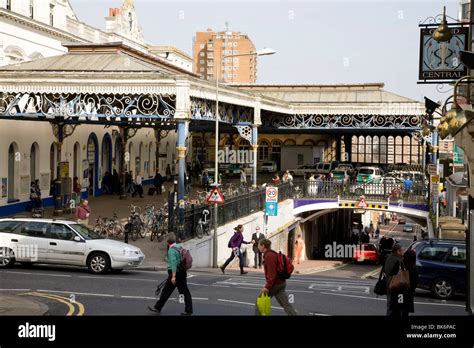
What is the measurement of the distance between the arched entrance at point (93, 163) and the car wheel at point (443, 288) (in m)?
27.7

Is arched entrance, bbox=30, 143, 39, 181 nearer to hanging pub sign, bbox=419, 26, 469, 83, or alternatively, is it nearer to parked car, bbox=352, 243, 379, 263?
parked car, bbox=352, 243, 379, 263

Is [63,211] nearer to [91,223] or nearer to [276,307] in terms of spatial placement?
[91,223]

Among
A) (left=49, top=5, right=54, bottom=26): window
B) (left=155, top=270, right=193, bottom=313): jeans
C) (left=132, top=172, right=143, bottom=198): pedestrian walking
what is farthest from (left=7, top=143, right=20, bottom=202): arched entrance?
(left=155, top=270, right=193, bottom=313): jeans

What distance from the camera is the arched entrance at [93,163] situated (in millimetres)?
42469

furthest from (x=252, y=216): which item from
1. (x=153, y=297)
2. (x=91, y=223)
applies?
(x=153, y=297)

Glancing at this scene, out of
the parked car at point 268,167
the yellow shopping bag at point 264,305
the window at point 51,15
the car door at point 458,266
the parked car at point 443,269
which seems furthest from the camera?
the parked car at point 268,167

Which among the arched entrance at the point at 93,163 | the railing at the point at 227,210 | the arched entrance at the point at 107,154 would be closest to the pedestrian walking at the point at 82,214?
the railing at the point at 227,210

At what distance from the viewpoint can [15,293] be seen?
1642 centimetres

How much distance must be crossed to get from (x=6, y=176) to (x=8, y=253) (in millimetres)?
12461

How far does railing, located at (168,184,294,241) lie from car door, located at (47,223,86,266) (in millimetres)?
4373

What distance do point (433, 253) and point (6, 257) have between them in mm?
11885

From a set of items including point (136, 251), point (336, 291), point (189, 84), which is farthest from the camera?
point (189, 84)

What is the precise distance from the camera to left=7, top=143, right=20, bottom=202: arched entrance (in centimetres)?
3303

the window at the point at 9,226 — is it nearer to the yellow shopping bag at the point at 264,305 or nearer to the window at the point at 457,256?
the yellow shopping bag at the point at 264,305
